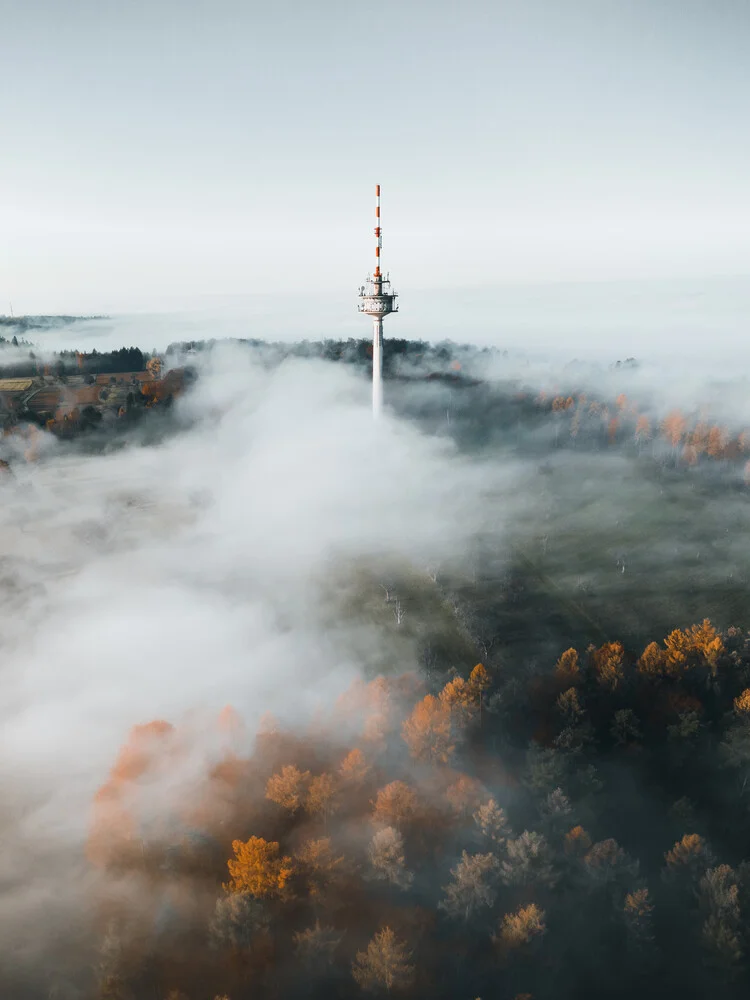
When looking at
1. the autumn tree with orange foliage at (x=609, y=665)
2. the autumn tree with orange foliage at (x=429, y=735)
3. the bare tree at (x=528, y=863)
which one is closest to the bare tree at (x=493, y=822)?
the bare tree at (x=528, y=863)

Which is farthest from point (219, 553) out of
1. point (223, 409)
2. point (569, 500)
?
point (223, 409)

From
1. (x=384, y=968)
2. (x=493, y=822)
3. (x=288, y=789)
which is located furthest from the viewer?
(x=288, y=789)

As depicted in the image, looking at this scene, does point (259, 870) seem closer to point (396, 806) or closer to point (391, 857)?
point (391, 857)

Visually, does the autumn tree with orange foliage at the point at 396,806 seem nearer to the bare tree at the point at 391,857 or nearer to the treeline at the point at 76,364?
the bare tree at the point at 391,857

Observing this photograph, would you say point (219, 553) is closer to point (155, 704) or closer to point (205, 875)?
point (155, 704)

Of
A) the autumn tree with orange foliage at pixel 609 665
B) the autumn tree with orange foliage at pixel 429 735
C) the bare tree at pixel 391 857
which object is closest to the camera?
the bare tree at pixel 391 857

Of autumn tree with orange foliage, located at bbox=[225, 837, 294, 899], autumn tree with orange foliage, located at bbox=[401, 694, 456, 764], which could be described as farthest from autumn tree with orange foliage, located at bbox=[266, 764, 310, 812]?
autumn tree with orange foliage, located at bbox=[401, 694, 456, 764]

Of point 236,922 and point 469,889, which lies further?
point 469,889

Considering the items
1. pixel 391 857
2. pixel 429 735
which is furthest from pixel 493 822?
pixel 429 735
